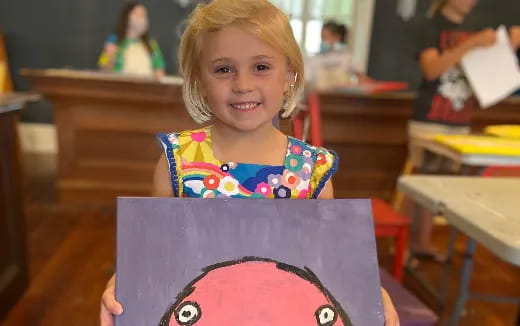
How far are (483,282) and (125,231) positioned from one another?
1975 mm

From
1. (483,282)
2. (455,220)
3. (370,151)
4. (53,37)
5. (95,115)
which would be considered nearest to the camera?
(455,220)

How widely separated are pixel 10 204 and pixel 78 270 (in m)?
0.56

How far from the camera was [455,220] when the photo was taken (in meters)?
1.03

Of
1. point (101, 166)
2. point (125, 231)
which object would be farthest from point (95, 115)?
point (125, 231)

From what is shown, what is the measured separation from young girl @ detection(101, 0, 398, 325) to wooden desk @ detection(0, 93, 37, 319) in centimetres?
99

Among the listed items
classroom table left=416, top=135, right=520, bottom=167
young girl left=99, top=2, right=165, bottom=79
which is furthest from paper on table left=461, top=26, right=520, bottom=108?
young girl left=99, top=2, right=165, bottom=79

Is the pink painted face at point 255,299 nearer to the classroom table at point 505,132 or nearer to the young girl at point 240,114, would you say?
the young girl at point 240,114

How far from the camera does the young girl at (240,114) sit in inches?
29.8

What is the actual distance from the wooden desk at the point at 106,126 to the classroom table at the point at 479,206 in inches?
65.7

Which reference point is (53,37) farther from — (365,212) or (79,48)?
(365,212)

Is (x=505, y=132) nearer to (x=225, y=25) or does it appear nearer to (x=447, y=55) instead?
(x=447, y=55)

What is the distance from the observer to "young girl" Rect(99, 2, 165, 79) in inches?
A: 126

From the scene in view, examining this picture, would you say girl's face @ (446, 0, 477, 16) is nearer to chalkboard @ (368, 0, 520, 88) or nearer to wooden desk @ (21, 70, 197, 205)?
wooden desk @ (21, 70, 197, 205)

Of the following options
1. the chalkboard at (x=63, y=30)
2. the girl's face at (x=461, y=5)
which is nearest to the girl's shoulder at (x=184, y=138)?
the girl's face at (x=461, y=5)
